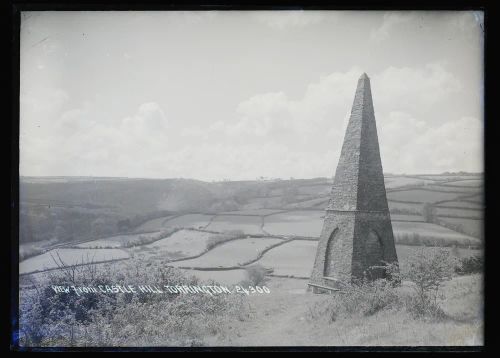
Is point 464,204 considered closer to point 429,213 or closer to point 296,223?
point 429,213

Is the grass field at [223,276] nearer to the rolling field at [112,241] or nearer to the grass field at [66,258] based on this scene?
the rolling field at [112,241]

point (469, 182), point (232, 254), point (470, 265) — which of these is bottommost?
point (470, 265)

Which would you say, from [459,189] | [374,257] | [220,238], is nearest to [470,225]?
[459,189]

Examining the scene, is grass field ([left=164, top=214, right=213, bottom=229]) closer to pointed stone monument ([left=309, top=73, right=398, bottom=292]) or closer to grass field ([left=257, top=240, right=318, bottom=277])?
grass field ([left=257, top=240, right=318, bottom=277])

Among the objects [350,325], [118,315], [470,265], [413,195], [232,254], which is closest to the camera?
[350,325]

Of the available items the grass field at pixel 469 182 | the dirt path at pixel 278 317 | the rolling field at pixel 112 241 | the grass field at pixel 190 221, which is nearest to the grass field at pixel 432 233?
the grass field at pixel 469 182

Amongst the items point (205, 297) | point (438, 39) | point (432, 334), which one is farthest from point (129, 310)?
point (438, 39)

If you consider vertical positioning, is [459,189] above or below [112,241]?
above

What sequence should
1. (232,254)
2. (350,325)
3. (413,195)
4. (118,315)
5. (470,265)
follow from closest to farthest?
(350,325) < (118,315) < (470,265) < (232,254) < (413,195)

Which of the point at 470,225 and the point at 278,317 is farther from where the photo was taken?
the point at 470,225
